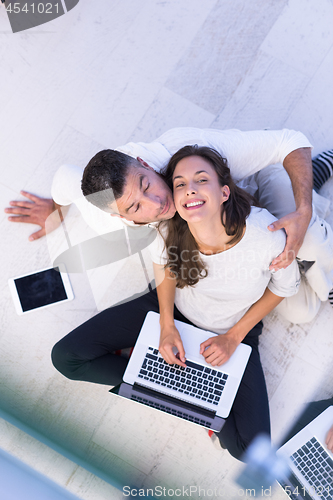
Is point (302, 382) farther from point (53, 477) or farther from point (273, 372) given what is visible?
point (53, 477)

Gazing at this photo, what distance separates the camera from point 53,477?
149 centimetres

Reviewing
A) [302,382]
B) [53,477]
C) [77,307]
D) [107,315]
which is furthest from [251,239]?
[53,477]

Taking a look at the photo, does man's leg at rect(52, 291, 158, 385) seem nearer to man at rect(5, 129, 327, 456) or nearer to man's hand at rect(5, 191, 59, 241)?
man at rect(5, 129, 327, 456)

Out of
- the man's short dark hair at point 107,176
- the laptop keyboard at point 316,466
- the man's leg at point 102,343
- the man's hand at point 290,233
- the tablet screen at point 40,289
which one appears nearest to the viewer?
the man's short dark hair at point 107,176

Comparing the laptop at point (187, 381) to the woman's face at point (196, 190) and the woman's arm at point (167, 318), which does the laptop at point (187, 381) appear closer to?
the woman's arm at point (167, 318)

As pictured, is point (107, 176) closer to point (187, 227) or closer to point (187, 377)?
point (187, 227)

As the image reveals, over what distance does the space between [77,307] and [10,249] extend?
441 millimetres

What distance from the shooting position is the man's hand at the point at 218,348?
1.26 meters

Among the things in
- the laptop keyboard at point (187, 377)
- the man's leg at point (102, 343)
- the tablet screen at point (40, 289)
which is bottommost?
the tablet screen at point (40, 289)

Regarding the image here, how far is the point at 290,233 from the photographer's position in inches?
44.8

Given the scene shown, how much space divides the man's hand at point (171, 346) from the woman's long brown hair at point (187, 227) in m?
0.18

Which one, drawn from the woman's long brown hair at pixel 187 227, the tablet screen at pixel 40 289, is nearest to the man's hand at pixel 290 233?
the woman's long brown hair at pixel 187 227

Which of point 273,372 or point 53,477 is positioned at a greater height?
point 273,372

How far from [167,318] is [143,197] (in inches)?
20.2
